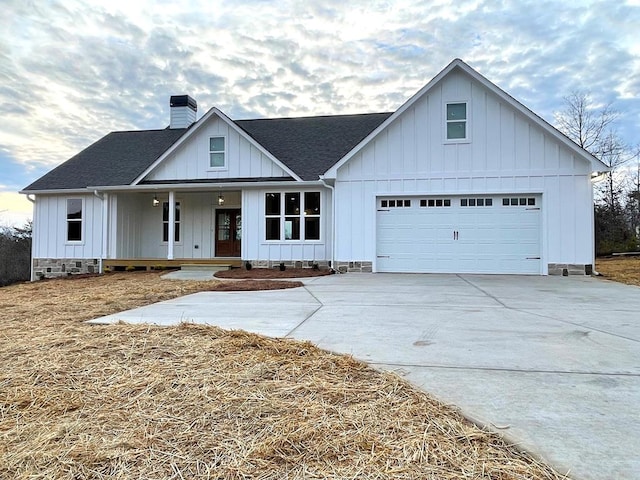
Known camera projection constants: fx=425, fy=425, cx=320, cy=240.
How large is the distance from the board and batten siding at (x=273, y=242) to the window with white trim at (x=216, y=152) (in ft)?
5.18

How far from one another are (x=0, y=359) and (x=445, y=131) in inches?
438

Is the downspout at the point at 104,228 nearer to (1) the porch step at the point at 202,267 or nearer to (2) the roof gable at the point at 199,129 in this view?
(2) the roof gable at the point at 199,129

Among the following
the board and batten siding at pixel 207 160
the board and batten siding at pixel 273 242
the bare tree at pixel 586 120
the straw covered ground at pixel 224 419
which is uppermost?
the bare tree at pixel 586 120

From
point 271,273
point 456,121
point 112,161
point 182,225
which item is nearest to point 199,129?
point 182,225

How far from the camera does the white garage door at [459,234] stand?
38.2 feet

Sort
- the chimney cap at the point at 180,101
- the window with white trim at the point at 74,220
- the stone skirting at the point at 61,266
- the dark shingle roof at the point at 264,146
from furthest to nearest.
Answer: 1. the chimney cap at the point at 180,101
2. the window with white trim at the point at 74,220
3. the stone skirting at the point at 61,266
4. the dark shingle roof at the point at 264,146

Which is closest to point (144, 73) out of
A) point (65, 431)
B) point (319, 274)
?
point (319, 274)

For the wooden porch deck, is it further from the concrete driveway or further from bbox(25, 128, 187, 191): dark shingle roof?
the concrete driveway

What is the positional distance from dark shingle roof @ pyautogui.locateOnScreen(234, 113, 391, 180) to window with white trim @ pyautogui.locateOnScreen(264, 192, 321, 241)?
0.81 metres

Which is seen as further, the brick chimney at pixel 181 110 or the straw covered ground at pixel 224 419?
the brick chimney at pixel 181 110

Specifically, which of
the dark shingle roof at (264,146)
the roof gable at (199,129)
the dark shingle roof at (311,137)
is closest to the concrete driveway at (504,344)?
the roof gable at (199,129)

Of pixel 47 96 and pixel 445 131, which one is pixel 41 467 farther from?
pixel 47 96

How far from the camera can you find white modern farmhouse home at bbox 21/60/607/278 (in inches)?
450

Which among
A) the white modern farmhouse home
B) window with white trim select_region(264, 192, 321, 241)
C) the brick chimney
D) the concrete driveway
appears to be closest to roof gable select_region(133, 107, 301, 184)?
the white modern farmhouse home
